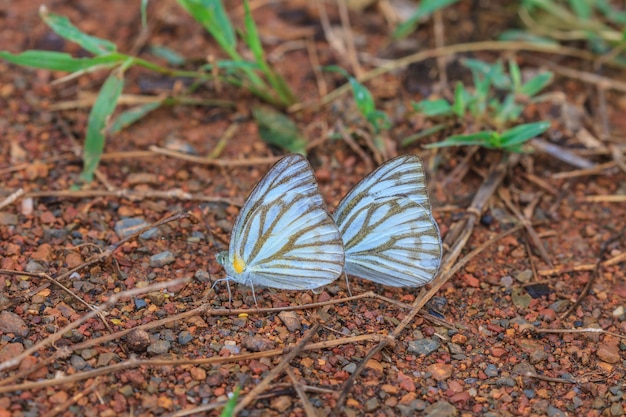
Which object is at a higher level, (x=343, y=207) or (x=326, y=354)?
(x=343, y=207)

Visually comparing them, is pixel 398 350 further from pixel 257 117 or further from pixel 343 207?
pixel 257 117

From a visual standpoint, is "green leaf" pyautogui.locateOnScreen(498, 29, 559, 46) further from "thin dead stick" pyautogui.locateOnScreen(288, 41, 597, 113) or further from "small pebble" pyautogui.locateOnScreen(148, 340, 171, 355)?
"small pebble" pyautogui.locateOnScreen(148, 340, 171, 355)

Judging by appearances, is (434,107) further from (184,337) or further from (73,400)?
(73,400)

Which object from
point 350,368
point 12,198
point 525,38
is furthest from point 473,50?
point 12,198

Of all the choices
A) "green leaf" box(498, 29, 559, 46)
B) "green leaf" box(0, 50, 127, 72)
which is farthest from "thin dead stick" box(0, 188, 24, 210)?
"green leaf" box(498, 29, 559, 46)

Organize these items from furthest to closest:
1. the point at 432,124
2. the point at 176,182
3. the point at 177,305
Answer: the point at 432,124 → the point at 176,182 → the point at 177,305

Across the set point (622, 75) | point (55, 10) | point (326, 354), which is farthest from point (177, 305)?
point (622, 75)

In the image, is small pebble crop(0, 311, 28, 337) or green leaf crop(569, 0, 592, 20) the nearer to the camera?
small pebble crop(0, 311, 28, 337)
